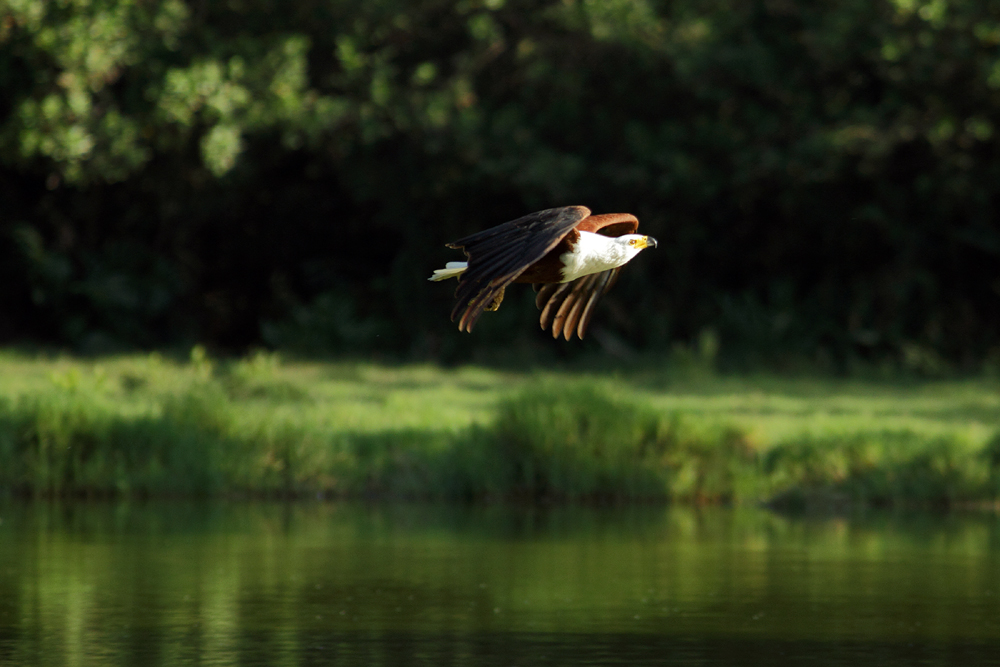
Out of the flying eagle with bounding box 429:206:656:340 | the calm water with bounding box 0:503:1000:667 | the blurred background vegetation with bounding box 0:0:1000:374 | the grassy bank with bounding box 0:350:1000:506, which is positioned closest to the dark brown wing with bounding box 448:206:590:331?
the flying eagle with bounding box 429:206:656:340

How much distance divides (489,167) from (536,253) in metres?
19.4

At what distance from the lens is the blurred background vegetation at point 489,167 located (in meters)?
26.3

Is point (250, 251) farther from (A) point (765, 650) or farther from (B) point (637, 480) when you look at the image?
(A) point (765, 650)

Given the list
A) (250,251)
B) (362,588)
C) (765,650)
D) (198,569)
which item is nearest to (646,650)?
(765,650)

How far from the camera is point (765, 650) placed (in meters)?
11.7

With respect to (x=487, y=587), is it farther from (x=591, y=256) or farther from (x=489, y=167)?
(x=489, y=167)

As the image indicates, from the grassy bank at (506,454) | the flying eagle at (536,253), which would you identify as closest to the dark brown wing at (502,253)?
the flying eagle at (536,253)

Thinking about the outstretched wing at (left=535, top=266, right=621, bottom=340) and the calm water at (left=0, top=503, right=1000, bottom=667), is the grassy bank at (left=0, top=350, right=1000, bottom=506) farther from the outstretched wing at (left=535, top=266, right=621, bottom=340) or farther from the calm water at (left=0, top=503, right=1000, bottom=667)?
the outstretched wing at (left=535, top=266, right=621, bottom=340)

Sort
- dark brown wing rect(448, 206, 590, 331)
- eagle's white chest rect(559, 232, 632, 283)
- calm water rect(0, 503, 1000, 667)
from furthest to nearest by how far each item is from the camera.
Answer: calm water rect(0, 503, 1000, 667) < eagle's white chest rect(559, 232, 632, 283) < dark brown wing rect(448, 206, 590, 331)

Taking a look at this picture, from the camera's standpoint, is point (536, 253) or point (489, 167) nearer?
point (536, 253)

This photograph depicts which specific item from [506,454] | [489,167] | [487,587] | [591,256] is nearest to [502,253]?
[591,256]

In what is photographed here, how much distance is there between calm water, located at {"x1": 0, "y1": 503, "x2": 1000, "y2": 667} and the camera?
11586 mm

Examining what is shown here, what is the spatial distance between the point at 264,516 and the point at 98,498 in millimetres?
1928

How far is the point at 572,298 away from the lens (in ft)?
34.9
